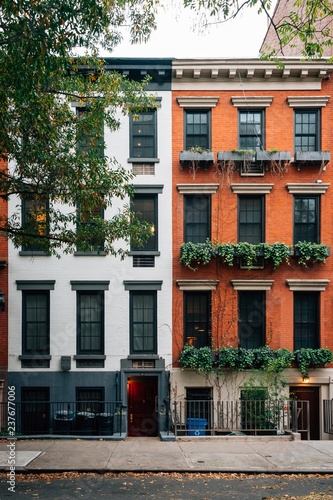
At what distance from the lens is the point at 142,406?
17.5 meters

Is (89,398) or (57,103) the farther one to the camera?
(89,398)

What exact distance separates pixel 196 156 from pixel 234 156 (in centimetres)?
140

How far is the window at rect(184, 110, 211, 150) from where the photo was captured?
58.4 feet

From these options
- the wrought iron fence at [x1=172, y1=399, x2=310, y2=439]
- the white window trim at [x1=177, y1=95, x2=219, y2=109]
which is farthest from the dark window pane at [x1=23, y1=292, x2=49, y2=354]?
the white window trim at [x1=177, y1=95, x2=219, y2=109]

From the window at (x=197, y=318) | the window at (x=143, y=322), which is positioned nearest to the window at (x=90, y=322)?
the window at (x=143, y=322)

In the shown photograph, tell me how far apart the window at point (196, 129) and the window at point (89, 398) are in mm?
9724

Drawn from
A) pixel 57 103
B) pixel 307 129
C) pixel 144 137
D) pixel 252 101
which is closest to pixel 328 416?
pixel 307 129

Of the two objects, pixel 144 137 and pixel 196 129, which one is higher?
pixel 196 129

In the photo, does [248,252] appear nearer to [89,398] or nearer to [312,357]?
[312,357]

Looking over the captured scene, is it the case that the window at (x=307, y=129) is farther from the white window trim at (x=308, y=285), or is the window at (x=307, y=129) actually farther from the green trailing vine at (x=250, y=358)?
the green trailing vine at (x=250, y=358)

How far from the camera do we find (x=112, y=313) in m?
17.2

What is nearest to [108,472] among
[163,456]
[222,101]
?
[163,456]

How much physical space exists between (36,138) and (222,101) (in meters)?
8.68

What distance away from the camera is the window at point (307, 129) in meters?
17.9
